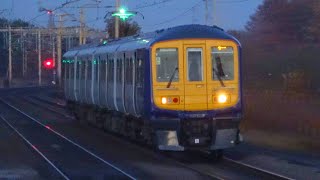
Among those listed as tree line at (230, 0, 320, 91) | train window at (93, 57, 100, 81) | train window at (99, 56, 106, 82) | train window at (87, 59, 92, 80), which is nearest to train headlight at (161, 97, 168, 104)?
train window at (99, 56, 106, 82)

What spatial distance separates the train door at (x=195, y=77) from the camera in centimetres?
1802

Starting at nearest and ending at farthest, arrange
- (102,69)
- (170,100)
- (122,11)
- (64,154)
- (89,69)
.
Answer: (170,100) → (64,154) → (102,69) → (89,69) → (122,11)

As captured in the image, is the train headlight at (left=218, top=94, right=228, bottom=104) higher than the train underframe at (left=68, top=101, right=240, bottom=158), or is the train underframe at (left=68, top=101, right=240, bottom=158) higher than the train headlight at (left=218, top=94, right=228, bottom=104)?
the train headlight at (left=218, top=94, right=228, bottom=104)

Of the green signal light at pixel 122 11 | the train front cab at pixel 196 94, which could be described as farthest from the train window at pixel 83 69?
the green signal light at pixel 122 11

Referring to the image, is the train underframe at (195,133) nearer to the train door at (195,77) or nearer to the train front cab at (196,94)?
the train front cab at (196,94)

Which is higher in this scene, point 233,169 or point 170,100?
point 170,100

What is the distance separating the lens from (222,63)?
18.4m

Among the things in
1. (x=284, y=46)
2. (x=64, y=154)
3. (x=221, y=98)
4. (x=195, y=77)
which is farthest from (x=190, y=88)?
(x=284, y=46)

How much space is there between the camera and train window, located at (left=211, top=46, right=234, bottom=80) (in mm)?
18312

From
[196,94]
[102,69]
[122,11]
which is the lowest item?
[196,94]

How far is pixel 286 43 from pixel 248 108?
3.94m

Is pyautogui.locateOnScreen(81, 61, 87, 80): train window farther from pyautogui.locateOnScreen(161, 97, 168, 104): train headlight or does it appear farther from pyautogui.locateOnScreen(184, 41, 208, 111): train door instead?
pyautogui.locateOnScreen(161, 97, 168, 104): train headlight

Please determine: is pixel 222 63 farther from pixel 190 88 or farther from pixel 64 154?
pixel 64 154

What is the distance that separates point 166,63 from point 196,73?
789 mm
